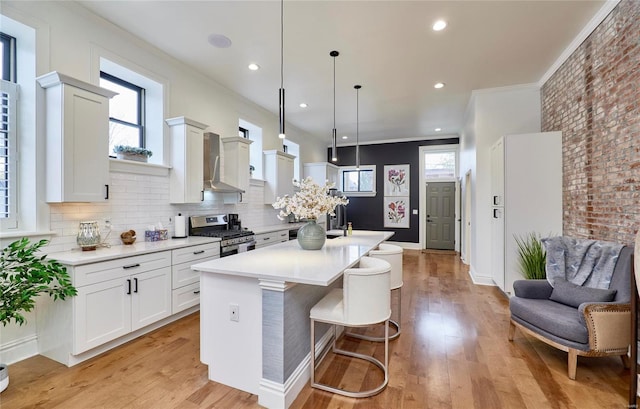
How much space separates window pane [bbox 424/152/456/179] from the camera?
769 centimetres

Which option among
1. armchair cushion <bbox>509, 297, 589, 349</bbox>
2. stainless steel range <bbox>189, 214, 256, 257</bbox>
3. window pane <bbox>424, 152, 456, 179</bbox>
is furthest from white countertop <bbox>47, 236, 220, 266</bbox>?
window pane <bbox>424, 152, 456, 179</bbox>

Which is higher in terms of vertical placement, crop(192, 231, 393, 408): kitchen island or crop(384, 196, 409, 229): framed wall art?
crop(384, 196, 409, 229): framed wall art

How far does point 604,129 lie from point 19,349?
5.56 m

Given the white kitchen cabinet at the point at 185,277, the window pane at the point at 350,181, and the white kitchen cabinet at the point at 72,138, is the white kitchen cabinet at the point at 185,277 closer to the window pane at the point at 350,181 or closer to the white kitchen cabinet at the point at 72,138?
the white kitchen cabinet at the point at 72,138

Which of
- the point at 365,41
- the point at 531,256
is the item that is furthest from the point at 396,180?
the point at 365,41

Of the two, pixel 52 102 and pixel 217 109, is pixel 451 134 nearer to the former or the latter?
pixel 217 109

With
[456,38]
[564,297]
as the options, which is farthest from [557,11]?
[564,297]

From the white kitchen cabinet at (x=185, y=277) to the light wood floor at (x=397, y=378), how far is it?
26cm

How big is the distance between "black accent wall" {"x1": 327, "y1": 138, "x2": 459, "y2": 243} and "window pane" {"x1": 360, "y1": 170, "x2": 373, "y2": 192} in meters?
0.20

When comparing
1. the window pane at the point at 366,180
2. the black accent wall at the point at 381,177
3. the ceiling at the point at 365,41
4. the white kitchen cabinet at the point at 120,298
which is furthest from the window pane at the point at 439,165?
the white kitchen cabinet at the point at 120,298

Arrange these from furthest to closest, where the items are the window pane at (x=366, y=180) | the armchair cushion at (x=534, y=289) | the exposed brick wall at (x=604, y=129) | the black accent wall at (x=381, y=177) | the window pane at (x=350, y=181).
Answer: the window pane at (x=350, y=181), the window pane at (x=366, y=180), the black accent wall at (x=381, y=177), the armchair cushion at (x=534, y=289), the exposed brick wall at (x=604, y=129)

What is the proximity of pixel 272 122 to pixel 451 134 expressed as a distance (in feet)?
15.1

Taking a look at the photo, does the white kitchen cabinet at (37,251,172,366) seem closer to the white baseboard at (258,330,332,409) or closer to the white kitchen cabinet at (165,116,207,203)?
the white kitchen cabinet at (165,116,207,203)

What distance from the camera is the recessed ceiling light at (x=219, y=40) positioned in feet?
10.5
